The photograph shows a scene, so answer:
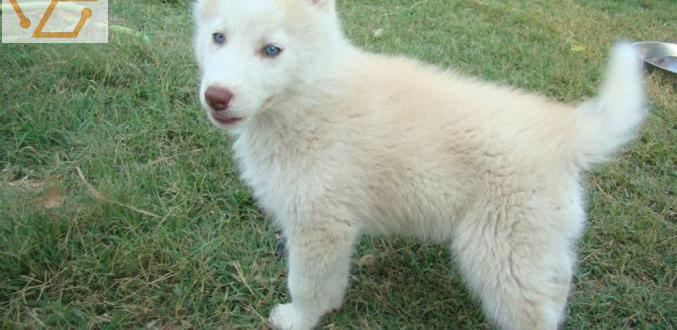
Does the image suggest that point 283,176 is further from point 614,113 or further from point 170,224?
point 614,113

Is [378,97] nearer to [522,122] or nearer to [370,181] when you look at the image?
[370,181]

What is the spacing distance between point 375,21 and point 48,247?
12.8ft

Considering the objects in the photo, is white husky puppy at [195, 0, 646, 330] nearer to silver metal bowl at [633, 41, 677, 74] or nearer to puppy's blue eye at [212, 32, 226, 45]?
puppy's blue eye at [212, 32, 226, 45]

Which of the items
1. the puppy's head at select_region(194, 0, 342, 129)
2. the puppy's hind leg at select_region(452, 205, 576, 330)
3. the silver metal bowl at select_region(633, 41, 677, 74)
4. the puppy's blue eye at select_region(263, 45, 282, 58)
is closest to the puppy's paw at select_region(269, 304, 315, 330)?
the puppy's hind leg at select_region(452, 205, 576, 330)

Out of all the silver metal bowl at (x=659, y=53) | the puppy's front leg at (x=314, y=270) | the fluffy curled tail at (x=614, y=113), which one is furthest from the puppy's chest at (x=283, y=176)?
the silver metal bowl at (x=659, y=53)

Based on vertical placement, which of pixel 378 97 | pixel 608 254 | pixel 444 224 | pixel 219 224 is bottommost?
pixel 219 224

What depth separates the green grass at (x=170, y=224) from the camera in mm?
2473

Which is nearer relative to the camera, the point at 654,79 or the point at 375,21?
the point at 654,79

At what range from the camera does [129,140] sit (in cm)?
336

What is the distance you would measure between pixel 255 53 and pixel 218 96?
26 centimetres

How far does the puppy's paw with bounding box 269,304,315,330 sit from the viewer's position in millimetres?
2457

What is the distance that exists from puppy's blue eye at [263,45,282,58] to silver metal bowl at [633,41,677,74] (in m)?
4.37

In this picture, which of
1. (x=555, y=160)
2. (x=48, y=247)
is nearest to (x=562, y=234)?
(x=555, y=160)

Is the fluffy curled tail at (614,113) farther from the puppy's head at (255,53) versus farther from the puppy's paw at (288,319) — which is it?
the puppy's paw at (288,319)
